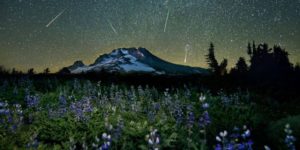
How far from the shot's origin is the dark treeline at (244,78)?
23250 millimetres

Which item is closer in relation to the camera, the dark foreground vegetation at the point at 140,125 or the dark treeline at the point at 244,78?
the dark foreground vegetation at the point at 140,125

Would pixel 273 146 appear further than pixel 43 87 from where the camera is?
No

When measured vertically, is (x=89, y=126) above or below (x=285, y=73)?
below

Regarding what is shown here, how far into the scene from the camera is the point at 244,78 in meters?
31.9

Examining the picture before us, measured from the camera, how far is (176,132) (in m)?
9.59

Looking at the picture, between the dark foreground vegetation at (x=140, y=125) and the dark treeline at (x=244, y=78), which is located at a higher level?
the dark treeline at (x=244, y=78)

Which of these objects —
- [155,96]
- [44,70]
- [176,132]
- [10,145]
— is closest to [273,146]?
[176,132]

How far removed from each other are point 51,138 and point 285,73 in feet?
104

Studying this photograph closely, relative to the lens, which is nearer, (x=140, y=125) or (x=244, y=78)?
(x=140, y=125)

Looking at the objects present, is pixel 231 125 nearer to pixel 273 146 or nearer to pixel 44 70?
pixel 273 146

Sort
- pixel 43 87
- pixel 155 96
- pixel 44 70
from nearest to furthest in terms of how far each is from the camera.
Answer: pixel 155 96 < pixel 43 87 < pixel 44 70

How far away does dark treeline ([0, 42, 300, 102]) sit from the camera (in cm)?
2325

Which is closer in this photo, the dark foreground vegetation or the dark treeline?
the dark foreground vegetation

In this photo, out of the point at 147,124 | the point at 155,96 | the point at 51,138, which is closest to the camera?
the point at 51,138
